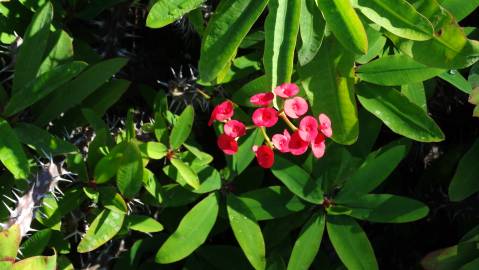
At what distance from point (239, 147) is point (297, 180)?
153mm

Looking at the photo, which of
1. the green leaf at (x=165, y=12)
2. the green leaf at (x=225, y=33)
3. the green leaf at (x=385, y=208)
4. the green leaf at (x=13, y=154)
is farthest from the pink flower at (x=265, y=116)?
the green leaf at (x=13, y=154)

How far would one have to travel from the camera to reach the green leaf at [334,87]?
132cm

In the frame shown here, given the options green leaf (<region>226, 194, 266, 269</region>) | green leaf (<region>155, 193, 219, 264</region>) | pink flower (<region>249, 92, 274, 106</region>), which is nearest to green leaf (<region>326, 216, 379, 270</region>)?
green leaf (<region>226, 194, 266, 269</region>)

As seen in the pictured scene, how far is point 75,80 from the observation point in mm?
1537

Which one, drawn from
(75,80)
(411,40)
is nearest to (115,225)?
(75,80)

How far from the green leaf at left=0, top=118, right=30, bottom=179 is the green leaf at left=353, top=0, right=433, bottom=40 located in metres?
0.75

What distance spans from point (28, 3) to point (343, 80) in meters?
0.78

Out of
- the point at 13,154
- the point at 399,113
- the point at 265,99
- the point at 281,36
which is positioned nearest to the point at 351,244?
the point at 399,113

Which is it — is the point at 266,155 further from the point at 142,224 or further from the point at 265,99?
the point at 142,224

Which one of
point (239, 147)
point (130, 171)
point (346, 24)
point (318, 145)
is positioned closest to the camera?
point (346, 24)

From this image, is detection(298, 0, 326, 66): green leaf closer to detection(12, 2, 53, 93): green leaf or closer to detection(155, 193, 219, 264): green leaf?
detection(155, 193, 219, 264): green leaf

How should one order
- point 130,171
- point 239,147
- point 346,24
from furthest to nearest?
1. point 239,147
2. point 130,171
3. point 346,24

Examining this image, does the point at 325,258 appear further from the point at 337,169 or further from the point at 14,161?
the point at 14,161

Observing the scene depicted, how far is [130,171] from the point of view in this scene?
1.40 m
